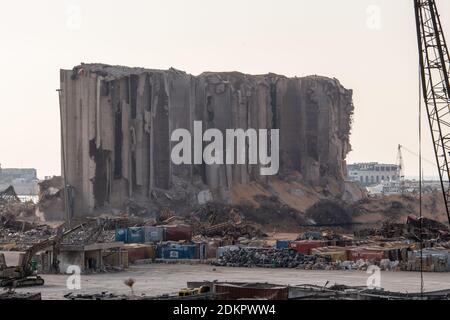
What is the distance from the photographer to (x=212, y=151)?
3701 inches

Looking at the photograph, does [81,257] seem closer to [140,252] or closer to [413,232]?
[140,252]

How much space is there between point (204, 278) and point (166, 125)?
46.7 meters

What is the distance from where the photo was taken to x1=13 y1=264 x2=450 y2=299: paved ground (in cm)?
4062

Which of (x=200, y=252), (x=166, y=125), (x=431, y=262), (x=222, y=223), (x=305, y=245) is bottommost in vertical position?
(x=431, y=262)

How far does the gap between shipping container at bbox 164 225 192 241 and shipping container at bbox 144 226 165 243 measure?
30 centimetres

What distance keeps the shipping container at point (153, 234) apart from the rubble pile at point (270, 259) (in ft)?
24.9

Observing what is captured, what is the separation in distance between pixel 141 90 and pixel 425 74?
165 feet

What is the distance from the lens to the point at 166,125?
91.1 meters

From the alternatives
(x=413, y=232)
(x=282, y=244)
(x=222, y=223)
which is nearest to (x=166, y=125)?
(x=222, y=223)

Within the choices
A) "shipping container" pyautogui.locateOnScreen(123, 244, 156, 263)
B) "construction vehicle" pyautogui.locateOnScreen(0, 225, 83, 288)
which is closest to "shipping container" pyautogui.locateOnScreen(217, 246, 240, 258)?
"shipping container" pyautogui.locateOnScreen(123, 244, 156, 263)

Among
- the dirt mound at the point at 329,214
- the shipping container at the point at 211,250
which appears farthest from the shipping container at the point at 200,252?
the dirt mound at the point at 329,214

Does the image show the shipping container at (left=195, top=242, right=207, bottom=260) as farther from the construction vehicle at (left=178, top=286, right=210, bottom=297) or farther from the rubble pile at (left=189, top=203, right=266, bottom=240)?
the construction vehicle at (left=178, top=286, right=210, bottom=297)

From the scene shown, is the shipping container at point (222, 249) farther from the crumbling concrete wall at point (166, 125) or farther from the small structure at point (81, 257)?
the crumbling concrete wall at point (166, 125)

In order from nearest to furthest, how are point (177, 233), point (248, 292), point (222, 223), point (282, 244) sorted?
point (248, 292) → point (282, 244) → point (177, 233) → point (222, 223)
